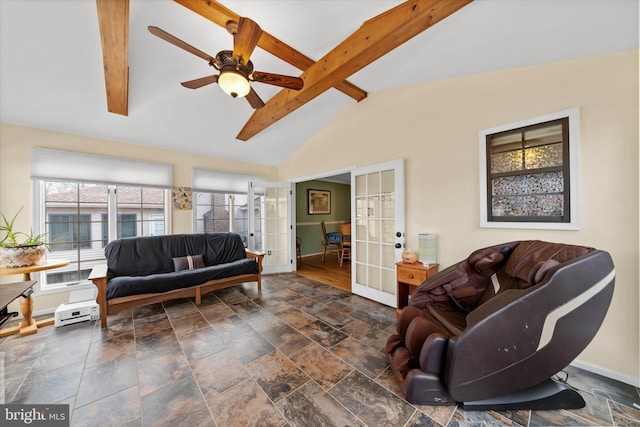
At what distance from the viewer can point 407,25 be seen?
1.61 metres

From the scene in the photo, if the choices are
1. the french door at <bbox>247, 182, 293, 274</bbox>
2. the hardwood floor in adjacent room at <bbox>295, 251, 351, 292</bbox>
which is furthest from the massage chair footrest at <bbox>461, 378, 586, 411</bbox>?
the french door at <bbox>247, 182, 293, 274</bbox>

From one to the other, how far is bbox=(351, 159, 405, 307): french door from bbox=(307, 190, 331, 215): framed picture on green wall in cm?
305

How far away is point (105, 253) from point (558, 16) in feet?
16.6

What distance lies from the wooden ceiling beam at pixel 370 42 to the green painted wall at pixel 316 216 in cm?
353

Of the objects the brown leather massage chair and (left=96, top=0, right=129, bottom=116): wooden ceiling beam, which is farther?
(left=96, top=0, right=129, bottom=116): wooden ceiling beam

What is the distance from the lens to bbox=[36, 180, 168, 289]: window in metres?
2.91

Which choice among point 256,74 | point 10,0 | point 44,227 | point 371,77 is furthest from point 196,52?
point 44,227

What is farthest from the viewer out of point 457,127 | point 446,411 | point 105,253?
point 105,253

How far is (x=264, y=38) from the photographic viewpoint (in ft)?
6.41

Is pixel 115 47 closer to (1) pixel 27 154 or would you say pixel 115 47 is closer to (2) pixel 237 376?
(1) pixel 27 154

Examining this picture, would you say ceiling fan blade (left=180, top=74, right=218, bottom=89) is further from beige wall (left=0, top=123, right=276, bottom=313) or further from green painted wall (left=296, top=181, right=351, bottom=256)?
green painted wall (left=296, top=181, right=351, bottom=256)

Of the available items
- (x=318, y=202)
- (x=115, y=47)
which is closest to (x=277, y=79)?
(x=115, y=47)

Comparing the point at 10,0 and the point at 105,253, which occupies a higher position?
the point at 10,0

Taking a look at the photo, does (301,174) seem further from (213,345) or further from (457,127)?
(213,345)
